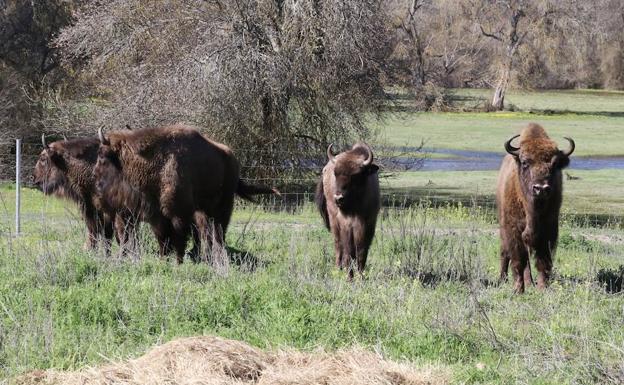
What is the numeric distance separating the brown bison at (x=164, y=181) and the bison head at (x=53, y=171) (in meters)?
1.35

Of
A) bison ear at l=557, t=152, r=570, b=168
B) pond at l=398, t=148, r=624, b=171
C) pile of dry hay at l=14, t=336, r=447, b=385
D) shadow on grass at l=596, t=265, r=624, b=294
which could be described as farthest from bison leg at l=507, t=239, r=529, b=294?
pond at l=398, t=148, r=624, b=171

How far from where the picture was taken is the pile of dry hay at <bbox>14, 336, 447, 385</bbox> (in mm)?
7531

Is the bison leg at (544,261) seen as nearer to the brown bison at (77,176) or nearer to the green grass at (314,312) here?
the green grass at (314,312)

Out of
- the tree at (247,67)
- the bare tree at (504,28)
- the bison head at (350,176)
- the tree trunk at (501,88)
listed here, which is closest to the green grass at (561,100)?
the tree trunk at (501,88)

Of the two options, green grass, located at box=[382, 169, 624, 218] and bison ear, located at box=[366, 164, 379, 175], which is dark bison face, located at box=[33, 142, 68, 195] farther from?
green grass, located at box=[382, 169, 624, 218]

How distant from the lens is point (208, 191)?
14555mm

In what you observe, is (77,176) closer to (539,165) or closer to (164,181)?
(164,181)

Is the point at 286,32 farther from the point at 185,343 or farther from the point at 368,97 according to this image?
the point at 185,343

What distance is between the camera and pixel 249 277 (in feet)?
37.4

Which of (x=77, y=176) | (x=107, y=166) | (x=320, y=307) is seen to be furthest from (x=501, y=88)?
(x=320, y=307)

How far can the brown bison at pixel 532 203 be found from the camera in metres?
12.3

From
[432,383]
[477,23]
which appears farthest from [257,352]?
[477,23]

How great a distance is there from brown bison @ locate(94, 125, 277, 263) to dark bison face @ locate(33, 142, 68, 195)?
1.36 m

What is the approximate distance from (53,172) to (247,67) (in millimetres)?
8786
